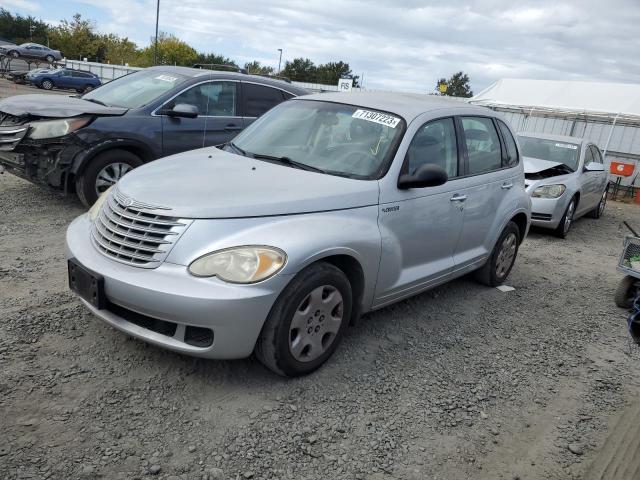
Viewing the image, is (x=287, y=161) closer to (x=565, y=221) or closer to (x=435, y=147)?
(x=435, y=147)

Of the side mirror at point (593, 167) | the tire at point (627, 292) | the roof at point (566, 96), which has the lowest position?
the tire at point (627, 292)

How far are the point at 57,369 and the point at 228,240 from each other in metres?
1.33

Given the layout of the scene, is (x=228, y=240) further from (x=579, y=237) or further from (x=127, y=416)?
(x=579, y=237)

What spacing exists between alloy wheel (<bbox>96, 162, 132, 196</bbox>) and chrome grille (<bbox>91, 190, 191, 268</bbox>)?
3048 millimetres

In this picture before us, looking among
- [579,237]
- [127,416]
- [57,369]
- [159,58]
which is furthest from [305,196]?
[159,58]

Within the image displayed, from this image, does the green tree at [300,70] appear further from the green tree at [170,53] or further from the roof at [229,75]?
the roof at [229,75]

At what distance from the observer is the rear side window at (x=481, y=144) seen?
457 centimetres

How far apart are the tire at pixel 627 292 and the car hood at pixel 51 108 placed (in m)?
5.86

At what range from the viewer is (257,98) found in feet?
23.3

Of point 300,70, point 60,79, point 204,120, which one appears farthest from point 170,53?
point 204,120

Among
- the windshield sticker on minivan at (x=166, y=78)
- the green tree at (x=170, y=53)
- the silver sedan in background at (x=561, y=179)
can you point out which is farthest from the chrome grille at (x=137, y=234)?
the green tree at (x=170, y=53)

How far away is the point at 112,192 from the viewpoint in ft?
11.4

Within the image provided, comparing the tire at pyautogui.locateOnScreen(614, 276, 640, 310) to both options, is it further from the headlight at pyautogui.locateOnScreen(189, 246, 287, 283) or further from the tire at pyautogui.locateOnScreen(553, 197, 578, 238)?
the headlight at pyautogui.locateOnScreen(189, 246, 287, 283)

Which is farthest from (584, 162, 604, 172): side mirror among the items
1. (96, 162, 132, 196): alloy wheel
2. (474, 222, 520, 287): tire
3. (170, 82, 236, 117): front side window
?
(96, 162, 132, 196): alloy wheel
